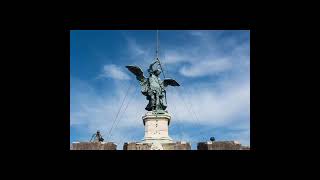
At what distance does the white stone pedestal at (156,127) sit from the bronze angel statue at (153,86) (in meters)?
0.50

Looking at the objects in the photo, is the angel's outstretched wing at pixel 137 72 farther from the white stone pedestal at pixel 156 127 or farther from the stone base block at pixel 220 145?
the stone base block at pixel 220 145

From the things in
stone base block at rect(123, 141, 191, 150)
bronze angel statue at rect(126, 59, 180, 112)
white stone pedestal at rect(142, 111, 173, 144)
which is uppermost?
bronze angel statue at rect(126, 59, 180, 112)

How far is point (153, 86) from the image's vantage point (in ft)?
59.7

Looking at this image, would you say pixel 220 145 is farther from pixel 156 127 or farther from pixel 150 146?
pixel 156 127

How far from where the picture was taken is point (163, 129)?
17.1m

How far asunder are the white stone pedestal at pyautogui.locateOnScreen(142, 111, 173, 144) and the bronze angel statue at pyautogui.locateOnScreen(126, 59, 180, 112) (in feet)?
1.64

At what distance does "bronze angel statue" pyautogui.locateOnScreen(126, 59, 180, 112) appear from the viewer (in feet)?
58.7

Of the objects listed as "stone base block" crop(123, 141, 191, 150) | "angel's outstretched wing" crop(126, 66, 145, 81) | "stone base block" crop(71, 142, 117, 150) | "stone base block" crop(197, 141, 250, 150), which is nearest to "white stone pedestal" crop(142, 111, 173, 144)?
"stone base block" crop(123, 141, 191, 150)

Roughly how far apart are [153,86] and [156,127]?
2.10m

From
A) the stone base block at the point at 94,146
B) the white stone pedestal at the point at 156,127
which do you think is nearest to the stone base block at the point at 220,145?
the white stone pedestal at the point at 156,127

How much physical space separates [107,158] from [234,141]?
391 inches

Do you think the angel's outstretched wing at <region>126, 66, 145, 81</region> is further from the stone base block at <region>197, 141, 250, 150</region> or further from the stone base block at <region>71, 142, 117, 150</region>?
the stone base block at <region>197, 141, 250, 150</region>
